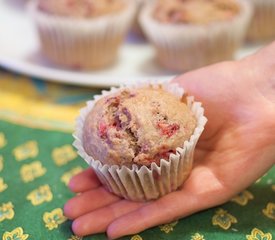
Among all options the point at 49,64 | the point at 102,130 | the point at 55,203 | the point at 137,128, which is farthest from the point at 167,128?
the point at 49,64

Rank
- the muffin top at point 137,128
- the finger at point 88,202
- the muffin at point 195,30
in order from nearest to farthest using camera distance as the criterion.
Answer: the muffin top at point 137,128 → the finger at point 88,202 → the muffin at point 195,30

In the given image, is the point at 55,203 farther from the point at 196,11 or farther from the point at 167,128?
the point at 196,11

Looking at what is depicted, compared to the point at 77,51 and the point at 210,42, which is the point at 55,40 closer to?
the point at 77,51

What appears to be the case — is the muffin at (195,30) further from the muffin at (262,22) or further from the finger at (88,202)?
the finger at (88,202)

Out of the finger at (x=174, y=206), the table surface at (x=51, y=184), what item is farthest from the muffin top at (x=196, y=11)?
the finger at (x=174, y=206)

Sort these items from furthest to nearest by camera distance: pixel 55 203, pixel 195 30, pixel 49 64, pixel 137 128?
pixel 49 64 < pixel 195 30 < pixel 55 203 < pixel 137 128

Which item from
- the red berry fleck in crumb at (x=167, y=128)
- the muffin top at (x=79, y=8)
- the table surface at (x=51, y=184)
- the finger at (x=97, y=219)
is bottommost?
the table surface at (x=51, y=184)

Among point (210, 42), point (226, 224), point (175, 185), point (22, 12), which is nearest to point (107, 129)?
point (175, 185)
